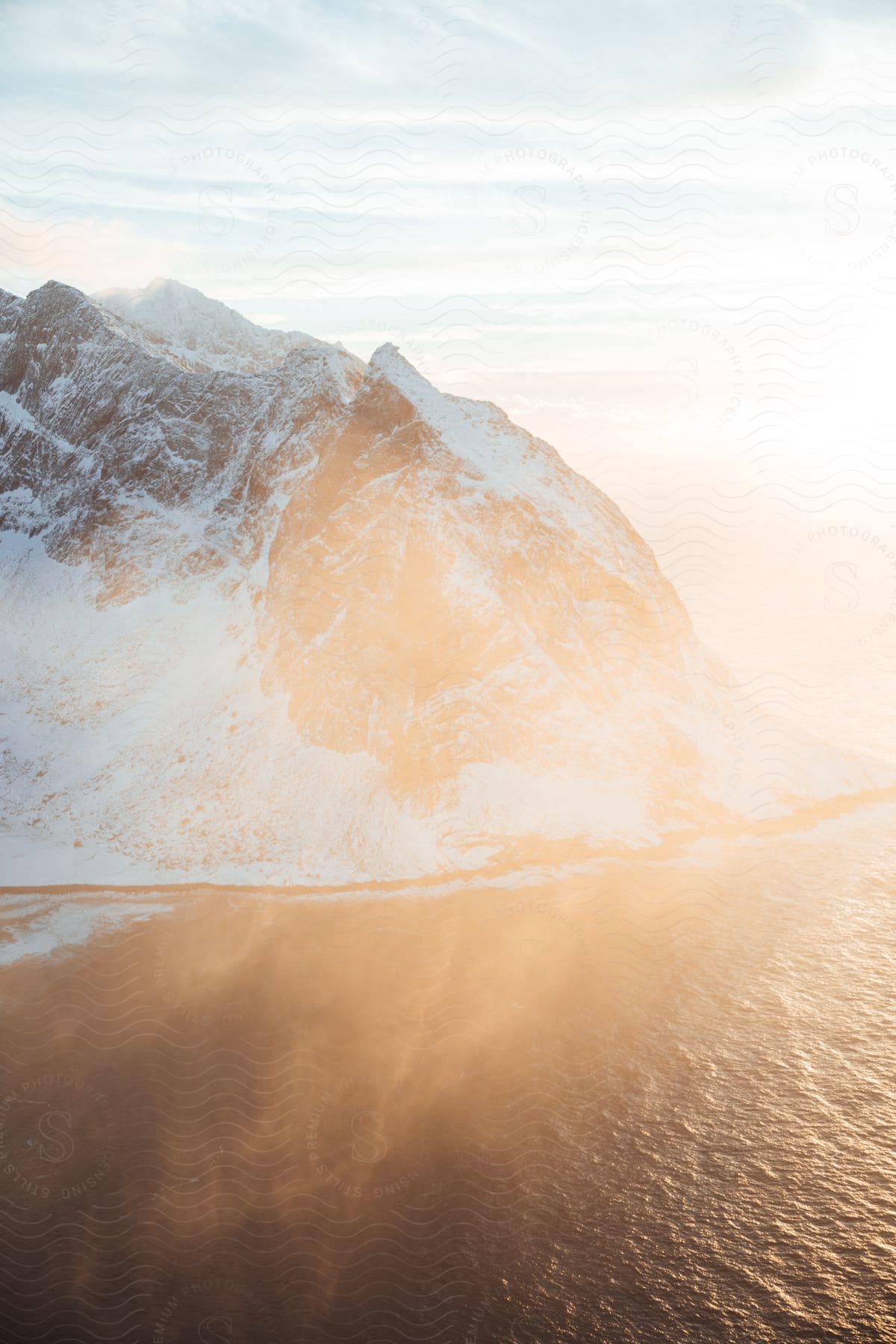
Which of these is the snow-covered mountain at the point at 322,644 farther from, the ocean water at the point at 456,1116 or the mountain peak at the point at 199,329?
the mountain peak at the point at 199,329

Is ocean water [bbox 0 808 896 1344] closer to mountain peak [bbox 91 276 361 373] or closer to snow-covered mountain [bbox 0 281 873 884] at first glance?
snow-covered mountain [bbox 0 281 873 884]

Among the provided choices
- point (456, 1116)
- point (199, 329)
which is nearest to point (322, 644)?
point (456, 1116)

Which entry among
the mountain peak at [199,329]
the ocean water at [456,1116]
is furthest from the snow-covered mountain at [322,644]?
the mountain peak at [199,329]

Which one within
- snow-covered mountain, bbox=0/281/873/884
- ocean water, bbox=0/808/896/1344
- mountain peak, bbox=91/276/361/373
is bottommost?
ocean water, bbox=0/808/896/1344

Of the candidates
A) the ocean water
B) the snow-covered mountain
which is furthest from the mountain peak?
the ocean water

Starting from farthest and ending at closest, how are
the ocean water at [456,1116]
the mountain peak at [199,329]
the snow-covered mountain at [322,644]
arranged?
the mountain peak at [199,329], the snow-covered mountain at [322,644], the ocean water at [456,1116]

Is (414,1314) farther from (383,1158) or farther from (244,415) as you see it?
(244,415)
